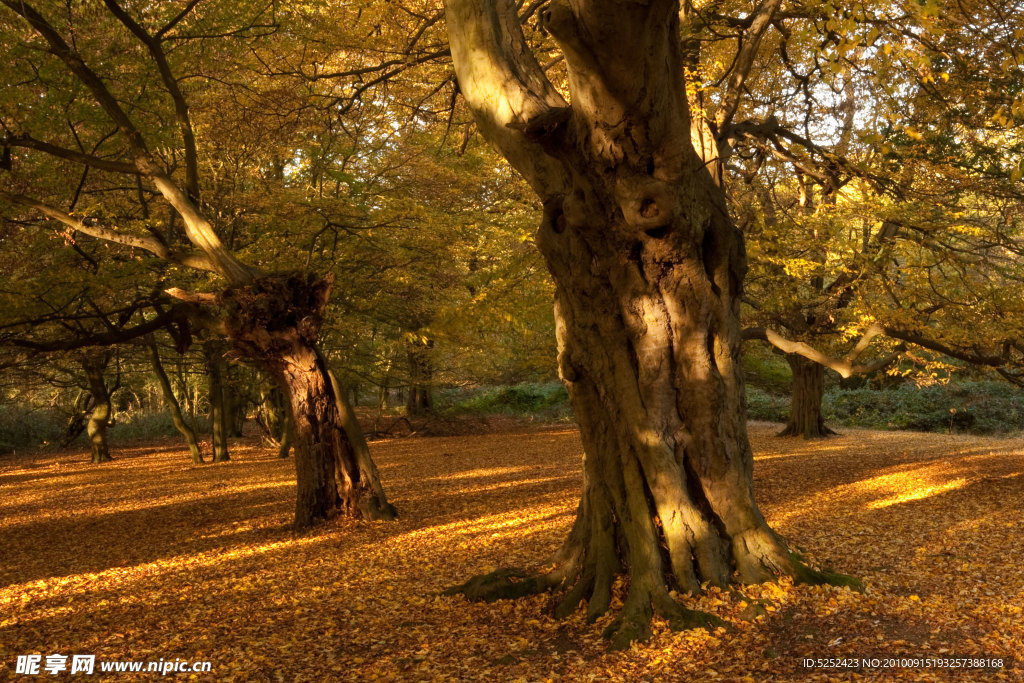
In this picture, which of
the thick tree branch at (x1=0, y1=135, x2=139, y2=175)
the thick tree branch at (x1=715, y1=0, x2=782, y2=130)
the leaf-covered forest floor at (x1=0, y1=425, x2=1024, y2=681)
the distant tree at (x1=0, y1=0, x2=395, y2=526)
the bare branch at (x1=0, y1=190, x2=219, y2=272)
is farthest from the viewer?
the bare branch at (x1=0, y1=190, x2=219, y2=272)

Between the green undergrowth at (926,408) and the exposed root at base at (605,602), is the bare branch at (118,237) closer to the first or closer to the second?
the exposed root at base at (605,602)

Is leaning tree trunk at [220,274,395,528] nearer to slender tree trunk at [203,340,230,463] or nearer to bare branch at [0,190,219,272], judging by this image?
bare branch at [0,190,219,272]

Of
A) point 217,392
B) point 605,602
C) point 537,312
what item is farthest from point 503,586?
point 217,392

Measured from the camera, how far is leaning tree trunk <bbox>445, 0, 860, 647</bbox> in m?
4.50

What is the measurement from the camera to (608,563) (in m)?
5.06

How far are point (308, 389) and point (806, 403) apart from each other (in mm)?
12611

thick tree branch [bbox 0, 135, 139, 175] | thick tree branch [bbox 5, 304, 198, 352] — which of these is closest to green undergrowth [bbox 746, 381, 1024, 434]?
thick tree branch [bbox 5, 304, 198, 352]

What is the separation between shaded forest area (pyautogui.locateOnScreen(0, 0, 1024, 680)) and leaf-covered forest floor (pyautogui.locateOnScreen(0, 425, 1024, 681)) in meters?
0.05

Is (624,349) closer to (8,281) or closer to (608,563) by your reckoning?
(608,563)

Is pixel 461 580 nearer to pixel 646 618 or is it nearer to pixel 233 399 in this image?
pixel 646 618

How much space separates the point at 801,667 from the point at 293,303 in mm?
6721

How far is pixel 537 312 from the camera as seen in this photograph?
43.9 feet

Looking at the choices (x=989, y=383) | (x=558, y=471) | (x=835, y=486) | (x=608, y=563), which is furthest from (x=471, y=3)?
(x=989, y=383)

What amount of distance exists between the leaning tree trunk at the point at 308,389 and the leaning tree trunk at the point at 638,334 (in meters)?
4.39
